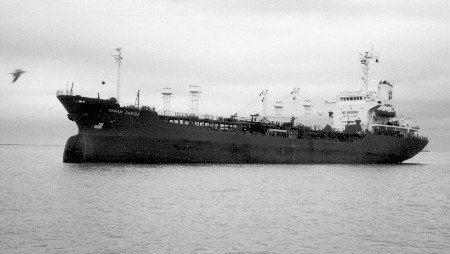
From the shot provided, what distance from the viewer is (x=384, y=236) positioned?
15945 mm

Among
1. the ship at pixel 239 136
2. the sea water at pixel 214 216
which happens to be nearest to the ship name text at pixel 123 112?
the ship at pixel 239 136

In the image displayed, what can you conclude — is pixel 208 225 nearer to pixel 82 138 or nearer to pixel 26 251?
pixel 26 251

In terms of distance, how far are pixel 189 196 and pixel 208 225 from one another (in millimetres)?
6757

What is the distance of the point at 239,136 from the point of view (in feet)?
145

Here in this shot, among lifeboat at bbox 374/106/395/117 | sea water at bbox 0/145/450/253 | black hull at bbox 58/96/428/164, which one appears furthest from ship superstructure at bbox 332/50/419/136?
sea water at bbox 0/145/450/253

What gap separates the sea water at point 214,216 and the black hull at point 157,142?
5.82m

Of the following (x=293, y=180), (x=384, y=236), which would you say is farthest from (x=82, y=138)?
(x=384, y=236)

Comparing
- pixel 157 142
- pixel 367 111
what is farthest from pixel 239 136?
pixel 367 111

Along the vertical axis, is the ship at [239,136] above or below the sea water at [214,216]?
above

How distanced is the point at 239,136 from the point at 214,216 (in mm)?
25815

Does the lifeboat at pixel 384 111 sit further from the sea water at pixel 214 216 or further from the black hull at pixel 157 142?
the sea water at pixel 214 216

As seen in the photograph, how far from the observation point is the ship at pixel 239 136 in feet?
121

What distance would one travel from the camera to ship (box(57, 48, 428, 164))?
1454 inches

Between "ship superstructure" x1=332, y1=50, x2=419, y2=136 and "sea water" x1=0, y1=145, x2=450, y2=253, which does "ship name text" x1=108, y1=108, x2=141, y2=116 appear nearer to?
"sea water" x1=0, y1=145, x2=450, y2=253
